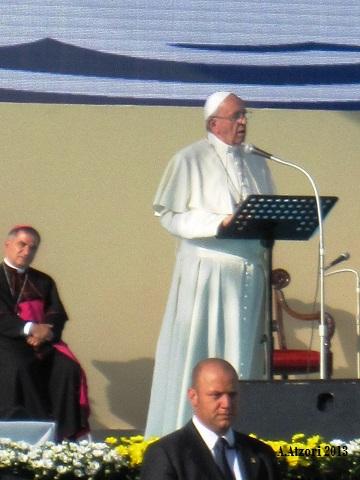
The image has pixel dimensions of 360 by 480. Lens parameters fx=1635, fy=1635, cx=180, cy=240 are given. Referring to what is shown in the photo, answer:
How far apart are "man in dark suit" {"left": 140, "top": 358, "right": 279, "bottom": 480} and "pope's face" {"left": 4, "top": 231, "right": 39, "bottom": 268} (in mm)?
3200

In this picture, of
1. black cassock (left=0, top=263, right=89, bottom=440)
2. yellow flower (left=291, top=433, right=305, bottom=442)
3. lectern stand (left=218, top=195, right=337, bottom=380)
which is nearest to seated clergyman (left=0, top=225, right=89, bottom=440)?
black cassock (left=0, top=263, right=89, bottom=440)

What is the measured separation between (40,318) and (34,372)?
33 cm

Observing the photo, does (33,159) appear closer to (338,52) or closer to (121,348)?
(121,348)

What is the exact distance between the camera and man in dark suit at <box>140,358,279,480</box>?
5406 mm

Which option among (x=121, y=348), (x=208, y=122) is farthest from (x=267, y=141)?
(x=208, y=122)

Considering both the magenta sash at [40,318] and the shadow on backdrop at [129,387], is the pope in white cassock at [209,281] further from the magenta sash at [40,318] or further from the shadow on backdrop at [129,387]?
the shadow on backdrop at [129,387]

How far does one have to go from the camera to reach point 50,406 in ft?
28.5

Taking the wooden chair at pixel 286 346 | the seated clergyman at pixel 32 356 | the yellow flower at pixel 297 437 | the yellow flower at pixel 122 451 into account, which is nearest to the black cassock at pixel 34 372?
the seated clergyman at pixel 32 356

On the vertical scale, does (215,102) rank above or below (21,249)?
above

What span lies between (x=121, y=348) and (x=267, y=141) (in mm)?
1581

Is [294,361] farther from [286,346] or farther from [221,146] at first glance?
[221,146]

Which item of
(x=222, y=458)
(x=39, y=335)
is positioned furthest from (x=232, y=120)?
(x=222, y=458)

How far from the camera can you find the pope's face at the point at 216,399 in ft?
18.1

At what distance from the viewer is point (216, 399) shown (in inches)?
218
